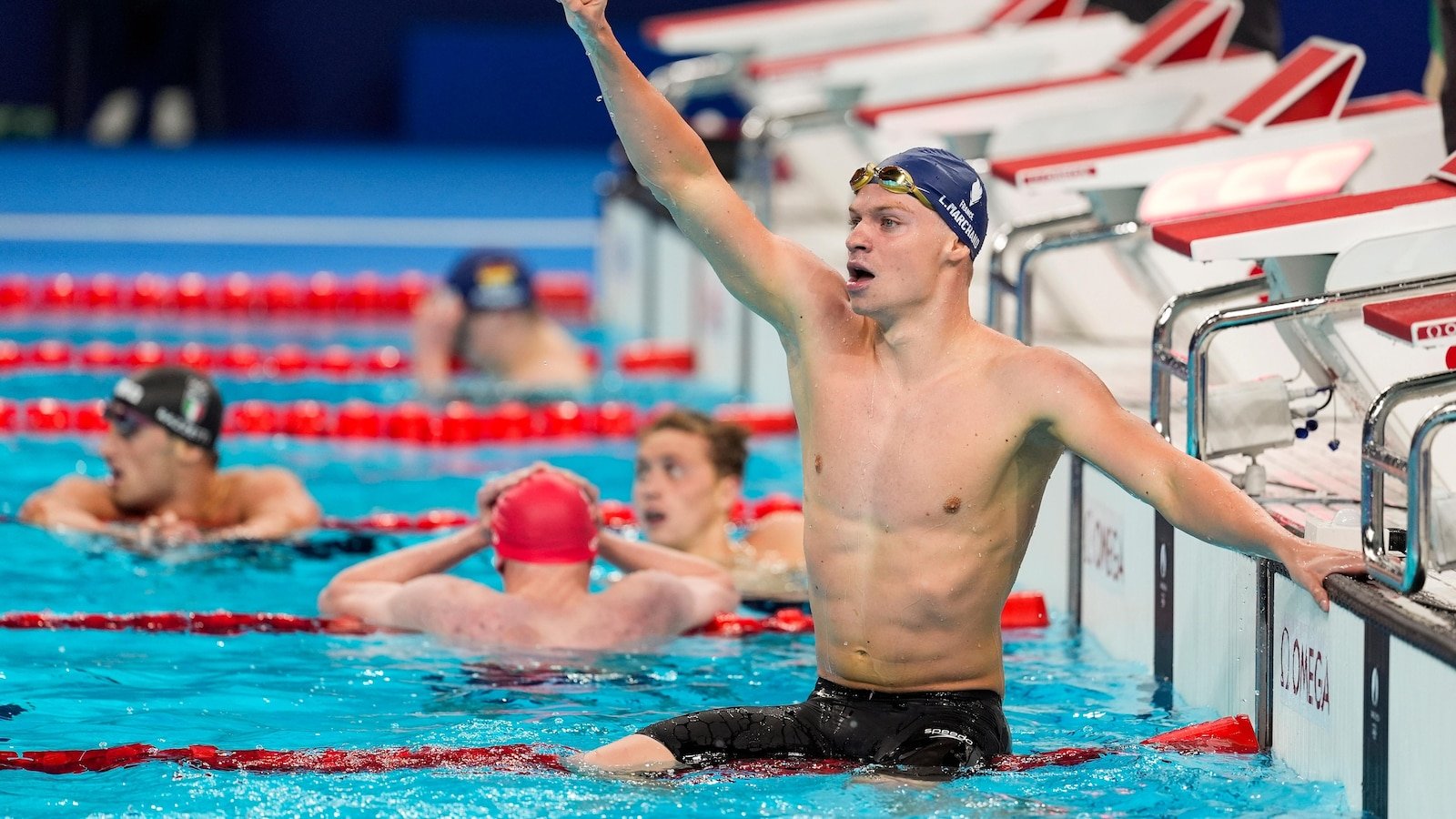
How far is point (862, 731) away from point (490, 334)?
20.1ft

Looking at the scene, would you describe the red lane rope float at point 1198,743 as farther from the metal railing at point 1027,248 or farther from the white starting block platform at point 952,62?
the white starting block platform at point 952,62

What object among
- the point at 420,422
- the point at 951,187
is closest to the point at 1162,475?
the point at 951,187

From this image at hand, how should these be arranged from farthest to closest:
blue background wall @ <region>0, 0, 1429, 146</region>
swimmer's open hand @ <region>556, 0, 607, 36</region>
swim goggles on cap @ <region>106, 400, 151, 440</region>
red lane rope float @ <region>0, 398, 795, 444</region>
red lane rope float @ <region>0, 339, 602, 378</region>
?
blue background wall @ <region>0, 0, 1429, 146</region>, red lane rope float @ <region>0, 339, 602, 378</region>, red lane rope float @ <region>0, 398, 795, 444</region>, swim goggles on cap @ <region>106, 400, 151, 440</region>, swimmer's open hand @ <region>556, 0, 607, 36</region>

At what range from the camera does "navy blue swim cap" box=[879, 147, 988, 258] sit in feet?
13.4

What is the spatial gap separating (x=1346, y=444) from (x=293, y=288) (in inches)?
330

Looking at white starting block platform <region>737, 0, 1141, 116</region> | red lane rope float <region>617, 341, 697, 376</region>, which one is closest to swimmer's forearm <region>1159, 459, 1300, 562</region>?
white starting block platform <region>737, 0, 1141, 116</region>

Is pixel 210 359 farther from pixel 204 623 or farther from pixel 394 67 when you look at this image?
pixel 394 67

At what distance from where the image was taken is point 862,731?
13.6 ft

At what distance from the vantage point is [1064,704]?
504 cm

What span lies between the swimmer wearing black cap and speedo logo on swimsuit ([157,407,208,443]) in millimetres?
2768

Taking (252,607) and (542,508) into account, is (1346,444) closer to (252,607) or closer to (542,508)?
(542,508)

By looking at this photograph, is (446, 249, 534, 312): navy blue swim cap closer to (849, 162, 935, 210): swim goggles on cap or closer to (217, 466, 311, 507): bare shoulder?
(217, 466, 311, 507): bare shoulder

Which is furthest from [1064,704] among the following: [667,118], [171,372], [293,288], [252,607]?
[293,288]

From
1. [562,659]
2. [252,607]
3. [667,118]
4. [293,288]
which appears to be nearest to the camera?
[667,118]
